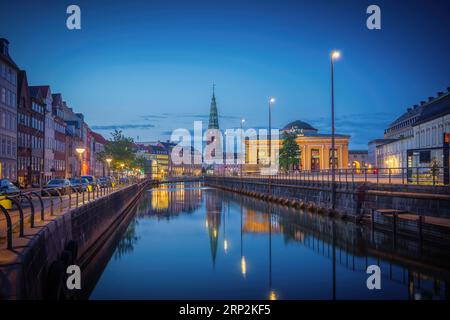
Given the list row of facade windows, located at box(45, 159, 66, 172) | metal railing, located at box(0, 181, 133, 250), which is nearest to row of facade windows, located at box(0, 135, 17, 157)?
row of facade windows, located at box(45, 159, 66, 172)

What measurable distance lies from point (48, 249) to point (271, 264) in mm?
10484

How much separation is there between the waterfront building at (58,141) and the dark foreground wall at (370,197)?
47.5m

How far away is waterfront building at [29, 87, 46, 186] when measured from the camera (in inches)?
2771

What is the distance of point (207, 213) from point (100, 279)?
30.7 metres

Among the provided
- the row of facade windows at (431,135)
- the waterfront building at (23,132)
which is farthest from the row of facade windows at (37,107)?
the row of facade windows at (431,135)

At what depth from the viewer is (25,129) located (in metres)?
67.6

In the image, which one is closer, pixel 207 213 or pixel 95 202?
pixel 95 202

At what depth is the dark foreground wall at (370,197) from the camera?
23.8m

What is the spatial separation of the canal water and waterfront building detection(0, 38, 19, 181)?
107 feet

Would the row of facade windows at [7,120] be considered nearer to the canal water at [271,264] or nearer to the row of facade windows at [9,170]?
the row of facade windows at [9,170]

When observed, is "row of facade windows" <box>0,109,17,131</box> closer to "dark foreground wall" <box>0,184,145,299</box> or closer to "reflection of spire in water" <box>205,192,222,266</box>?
"reflection of spire in water" <box>205,192,222,266</box>
